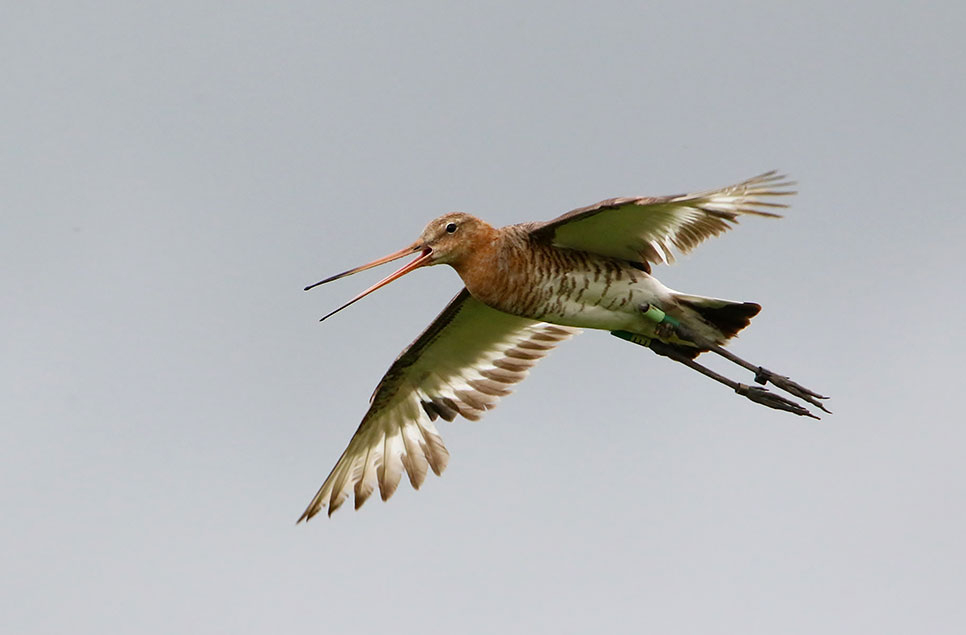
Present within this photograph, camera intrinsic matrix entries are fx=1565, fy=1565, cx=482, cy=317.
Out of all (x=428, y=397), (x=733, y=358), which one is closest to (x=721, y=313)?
(x=733, y=358)

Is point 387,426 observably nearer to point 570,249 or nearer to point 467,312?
point 467,312

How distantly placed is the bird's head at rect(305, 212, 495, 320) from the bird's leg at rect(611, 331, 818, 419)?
1994 mm

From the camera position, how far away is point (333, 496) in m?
17.8

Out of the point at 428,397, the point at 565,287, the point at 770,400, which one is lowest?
the point at 770,400

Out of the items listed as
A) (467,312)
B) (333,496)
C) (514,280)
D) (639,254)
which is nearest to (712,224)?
(639,254)

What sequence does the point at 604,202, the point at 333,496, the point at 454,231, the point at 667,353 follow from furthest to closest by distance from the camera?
the point at 333,496, the point at 667,353, the point at 454,231, the point at 604,202

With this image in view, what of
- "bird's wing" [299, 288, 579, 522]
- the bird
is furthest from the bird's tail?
"bird's wing" [299, 288, 579, 522]

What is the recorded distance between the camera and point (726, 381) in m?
16.0

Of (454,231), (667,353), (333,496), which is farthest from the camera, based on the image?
(333,496)

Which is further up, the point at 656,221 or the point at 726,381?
the point at 656,221

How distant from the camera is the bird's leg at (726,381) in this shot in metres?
15.8

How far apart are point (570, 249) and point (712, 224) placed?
1.42 metres

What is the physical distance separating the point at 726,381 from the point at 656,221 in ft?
6.52

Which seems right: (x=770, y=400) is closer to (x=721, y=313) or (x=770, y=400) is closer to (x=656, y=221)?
(x=721, y=313)
